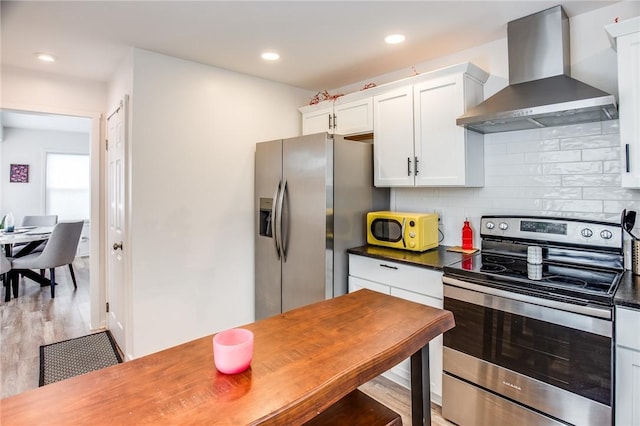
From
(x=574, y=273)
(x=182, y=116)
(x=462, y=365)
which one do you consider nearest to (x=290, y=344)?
(x=462, y=365)

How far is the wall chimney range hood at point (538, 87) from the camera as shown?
6.10 ft

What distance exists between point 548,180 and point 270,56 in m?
2.23

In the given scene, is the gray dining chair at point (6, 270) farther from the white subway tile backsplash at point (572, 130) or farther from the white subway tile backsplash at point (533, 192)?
the white subway tile backsplash at point (572, 130)

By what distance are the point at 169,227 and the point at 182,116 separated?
909mm

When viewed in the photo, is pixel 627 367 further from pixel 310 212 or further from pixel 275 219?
pixel 275 219

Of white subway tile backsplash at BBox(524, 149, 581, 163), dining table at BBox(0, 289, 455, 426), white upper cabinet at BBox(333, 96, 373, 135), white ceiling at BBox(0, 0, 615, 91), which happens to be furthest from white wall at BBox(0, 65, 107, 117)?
white subway tile backsplash at BBox(524, 149, 581, 163)

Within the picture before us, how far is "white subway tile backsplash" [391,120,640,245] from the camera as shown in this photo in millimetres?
2006

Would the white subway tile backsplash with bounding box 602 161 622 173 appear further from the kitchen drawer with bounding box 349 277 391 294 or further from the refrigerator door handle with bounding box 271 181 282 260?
the refrigerator door handle with bounding box 271 181 282 260

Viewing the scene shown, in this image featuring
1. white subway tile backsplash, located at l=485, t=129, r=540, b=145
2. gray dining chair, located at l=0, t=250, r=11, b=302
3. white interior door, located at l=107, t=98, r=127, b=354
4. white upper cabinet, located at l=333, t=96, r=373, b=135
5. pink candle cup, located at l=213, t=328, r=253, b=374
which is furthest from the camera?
gray dining chair, located at l=0, t=250, r=11, b=302

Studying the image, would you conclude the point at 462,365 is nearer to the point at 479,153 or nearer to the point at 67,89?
the point at 479,153

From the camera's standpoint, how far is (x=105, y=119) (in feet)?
11.1

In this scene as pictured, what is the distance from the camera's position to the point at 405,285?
2.30 metres

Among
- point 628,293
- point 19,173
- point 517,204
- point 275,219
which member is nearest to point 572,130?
point 517,204

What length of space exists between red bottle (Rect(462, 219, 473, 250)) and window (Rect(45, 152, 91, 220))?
6.94 meters
